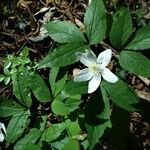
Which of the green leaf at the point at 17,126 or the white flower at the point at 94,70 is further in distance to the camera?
the green leaf at the point at 17,126

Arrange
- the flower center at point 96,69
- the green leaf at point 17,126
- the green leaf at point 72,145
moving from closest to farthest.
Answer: the flower center at point 96,69 → the green leaf at point 72,145 → the green leaf at point 17,126

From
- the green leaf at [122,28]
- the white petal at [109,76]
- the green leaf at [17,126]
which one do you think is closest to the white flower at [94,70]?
the white petal at [109,76]

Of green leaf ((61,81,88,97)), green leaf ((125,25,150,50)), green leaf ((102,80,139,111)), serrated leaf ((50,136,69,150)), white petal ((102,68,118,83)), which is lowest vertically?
serrated leaf ((50,136,69,150))

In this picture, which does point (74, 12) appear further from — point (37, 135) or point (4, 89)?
point (37, 135)

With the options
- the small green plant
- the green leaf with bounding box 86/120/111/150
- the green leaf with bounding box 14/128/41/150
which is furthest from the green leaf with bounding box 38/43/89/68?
the green leaf with bounding box 14/128/41/150

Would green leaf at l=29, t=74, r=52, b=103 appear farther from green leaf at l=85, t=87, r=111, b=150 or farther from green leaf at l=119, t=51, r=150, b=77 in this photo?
green leaf at l=119, t=51, r=150, b=77

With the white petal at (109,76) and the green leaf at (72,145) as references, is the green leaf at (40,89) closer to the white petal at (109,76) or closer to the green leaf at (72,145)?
the green leaf at (72,145)

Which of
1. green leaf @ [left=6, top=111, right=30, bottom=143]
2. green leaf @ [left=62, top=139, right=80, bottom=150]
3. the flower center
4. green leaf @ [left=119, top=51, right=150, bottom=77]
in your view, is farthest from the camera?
green leaf @ [left=6, top=111, right=30, bottom=143]

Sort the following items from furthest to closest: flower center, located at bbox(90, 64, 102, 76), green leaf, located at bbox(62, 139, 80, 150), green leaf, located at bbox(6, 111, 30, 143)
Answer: green leaf, located at bbox(6, 111, 30, 143) → green leaf, located at bbox(62, 139, 80, 150) → flower center, located at bbox(90, 64, 102, 76)
